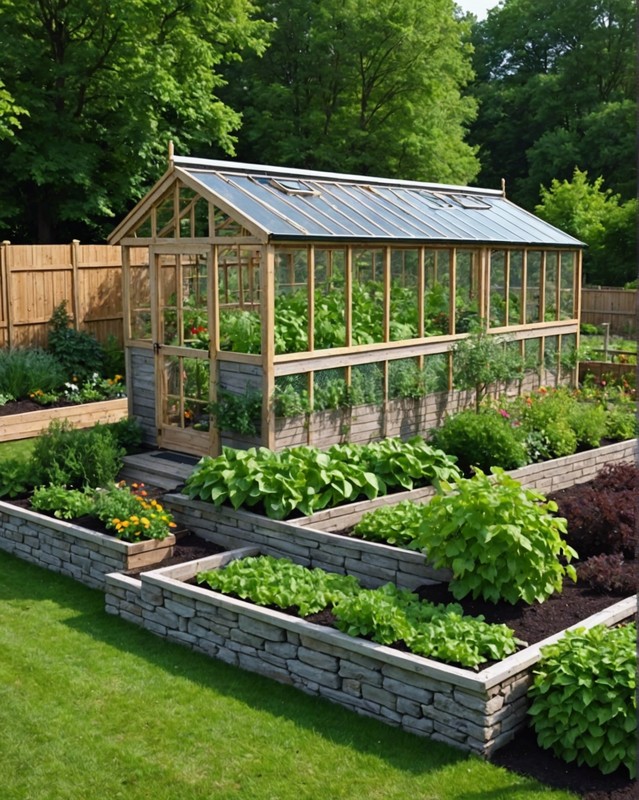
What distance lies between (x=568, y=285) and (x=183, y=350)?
6879 millimetres

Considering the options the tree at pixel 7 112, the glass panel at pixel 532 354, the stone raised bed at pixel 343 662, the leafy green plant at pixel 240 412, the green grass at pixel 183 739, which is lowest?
the green grass at pixel 183 739

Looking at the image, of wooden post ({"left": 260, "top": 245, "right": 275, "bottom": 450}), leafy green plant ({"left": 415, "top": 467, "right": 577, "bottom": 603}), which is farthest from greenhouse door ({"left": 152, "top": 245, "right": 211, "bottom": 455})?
leafy green plant ({"left": 415, "top": 467, "right": 577, "bottom": 603})

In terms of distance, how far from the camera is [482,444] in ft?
36.8

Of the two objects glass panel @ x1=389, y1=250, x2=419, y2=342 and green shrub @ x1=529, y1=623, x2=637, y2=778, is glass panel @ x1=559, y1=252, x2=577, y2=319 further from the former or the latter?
green shrub @ x1=529, y1=623, x2=637, y2=778

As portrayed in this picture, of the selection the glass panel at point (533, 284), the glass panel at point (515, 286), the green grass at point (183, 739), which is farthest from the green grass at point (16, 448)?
the glass panel at point (533, 284)

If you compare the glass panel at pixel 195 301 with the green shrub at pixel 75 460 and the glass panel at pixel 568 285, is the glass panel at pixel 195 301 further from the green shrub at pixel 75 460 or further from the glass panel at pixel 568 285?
the glass panel at pixel 568 285

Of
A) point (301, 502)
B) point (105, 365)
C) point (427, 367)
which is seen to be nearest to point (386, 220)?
point (427, 367)

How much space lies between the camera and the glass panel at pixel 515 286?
585 inches

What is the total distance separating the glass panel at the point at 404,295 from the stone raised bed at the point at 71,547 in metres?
4.87

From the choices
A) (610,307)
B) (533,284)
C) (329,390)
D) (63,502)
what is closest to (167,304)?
(329,390)

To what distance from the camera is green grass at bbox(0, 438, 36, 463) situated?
42.9ft

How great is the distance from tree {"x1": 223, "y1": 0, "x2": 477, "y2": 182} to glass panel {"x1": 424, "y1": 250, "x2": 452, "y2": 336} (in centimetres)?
1566

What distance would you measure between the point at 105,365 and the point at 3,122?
18.6ft

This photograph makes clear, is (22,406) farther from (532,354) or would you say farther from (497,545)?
(497,545)
